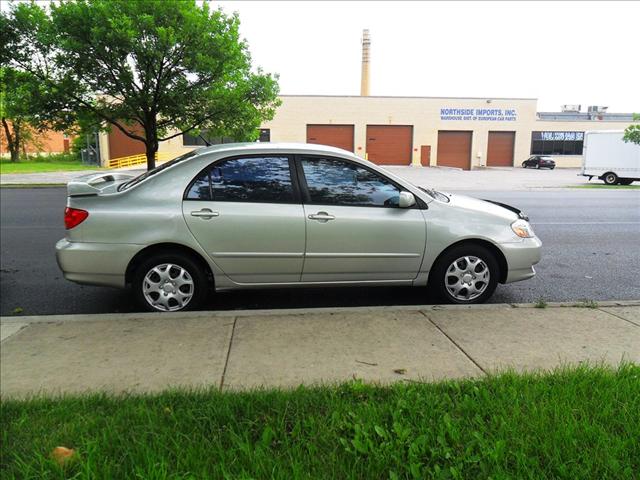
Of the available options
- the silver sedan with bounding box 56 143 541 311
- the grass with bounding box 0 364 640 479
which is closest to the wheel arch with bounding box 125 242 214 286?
the silver sedan with bounding box 56 143 541 311

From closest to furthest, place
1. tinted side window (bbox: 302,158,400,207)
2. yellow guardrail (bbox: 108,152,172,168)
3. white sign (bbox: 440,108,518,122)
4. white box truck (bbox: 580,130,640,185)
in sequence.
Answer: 1. tinted side window (bbox: 302,158,400,207)
2. white box truck (bbox: 580,130,640,185)
3. yellow guardrail (bbox: 108,152,172,168)
4. white sign (bbox: 440,108,518,122)

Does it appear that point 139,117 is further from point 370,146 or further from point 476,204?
point 370,146

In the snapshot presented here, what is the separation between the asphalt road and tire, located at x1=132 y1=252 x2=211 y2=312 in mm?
438

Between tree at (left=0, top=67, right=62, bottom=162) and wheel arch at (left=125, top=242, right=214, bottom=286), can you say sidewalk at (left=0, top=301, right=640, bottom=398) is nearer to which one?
wheel arch at (left=125, top=242, right=214, bottom=286)

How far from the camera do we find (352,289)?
19.9 ft

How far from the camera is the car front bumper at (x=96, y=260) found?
480 cm

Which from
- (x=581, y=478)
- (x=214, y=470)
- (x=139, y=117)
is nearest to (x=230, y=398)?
(x=214, y=470)

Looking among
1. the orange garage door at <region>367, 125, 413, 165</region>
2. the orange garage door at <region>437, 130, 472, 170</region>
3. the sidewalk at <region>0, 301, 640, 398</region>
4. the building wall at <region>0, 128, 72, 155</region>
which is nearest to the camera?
the sidewalk at <region>0, 301, 640, 398</region>

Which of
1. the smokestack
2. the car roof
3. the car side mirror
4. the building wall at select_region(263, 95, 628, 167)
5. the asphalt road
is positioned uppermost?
the smokestack

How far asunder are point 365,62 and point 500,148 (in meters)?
19.5

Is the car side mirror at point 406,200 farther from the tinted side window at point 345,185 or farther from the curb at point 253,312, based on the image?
the curb at point 253,312

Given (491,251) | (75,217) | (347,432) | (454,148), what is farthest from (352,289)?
(454,148)

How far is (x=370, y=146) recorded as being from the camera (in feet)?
163

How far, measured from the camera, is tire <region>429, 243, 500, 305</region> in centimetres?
517
